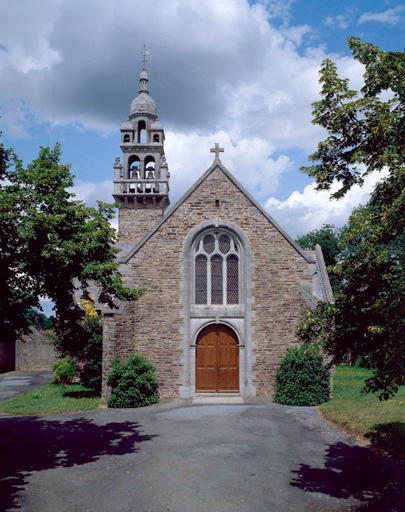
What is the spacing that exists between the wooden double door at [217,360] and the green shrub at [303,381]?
2.05 metres

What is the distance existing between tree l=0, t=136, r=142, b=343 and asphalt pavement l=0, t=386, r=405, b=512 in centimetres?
331

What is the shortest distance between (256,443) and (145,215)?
73.4 feet

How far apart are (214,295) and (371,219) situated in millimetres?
11242

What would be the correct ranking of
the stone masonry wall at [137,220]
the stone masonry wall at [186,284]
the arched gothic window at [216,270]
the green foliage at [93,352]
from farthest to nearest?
the stone masonry wall at [137,220]
the green foliage at [93,352]
the arched gothic window at [216,270]
the stone masonry wall at [186,284]

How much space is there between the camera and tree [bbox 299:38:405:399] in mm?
7089

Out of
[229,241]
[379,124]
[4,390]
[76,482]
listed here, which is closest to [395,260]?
[379,124]

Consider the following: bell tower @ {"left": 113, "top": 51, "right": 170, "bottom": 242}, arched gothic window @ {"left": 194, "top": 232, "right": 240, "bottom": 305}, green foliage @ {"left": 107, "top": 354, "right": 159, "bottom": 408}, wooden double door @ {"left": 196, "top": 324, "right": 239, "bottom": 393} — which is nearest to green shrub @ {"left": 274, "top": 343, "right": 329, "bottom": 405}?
wooden double door @ {"left": 196, "top": 324, "right": 239, "bottom": 393}

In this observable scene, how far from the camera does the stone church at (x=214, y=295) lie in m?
17.7

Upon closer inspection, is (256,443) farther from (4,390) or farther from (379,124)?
(4,390)

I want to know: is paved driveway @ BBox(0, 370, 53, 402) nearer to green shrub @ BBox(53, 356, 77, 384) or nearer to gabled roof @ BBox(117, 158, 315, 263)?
green shrub @ BBox(53, 356, 77, 384)

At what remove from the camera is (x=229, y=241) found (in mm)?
18734

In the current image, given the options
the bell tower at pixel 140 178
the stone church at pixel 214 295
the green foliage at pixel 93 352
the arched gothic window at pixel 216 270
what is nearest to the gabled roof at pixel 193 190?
the stone church at pixel 214 295

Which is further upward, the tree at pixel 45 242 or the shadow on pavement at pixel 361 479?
the tree at pixel 45 242

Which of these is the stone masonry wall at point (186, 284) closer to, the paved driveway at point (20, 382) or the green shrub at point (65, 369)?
the green shrub at point (65, 369)
